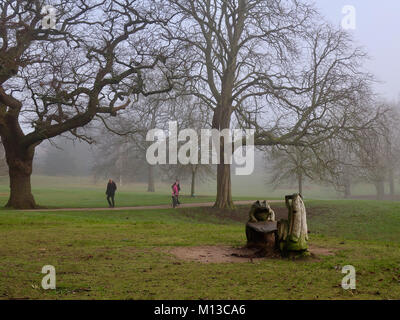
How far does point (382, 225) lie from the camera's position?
2495cm

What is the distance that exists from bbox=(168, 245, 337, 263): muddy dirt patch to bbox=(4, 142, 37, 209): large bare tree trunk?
17448 mm

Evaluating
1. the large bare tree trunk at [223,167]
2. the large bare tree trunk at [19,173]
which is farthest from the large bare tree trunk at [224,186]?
the large bare tree trunk at [19,173]

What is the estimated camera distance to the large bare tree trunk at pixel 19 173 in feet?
85.1

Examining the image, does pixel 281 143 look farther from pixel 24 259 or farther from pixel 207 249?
pixel 24 259

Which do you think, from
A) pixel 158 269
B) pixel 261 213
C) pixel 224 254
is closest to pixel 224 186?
pixel 261 213

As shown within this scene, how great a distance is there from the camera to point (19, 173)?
85.8 ft

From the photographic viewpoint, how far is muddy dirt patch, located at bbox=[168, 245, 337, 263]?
1020cm

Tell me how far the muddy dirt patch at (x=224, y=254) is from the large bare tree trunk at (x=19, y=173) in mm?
17448

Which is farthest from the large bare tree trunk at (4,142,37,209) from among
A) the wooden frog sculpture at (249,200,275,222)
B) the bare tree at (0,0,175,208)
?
the wooden frog sculpture at (249,200,275,222)

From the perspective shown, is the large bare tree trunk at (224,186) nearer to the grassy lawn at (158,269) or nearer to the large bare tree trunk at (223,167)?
the large bare tree trunk at (223,167)

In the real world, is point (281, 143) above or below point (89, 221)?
above

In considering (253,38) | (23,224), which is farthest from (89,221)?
(253,38)

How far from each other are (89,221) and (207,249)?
899 centimetres

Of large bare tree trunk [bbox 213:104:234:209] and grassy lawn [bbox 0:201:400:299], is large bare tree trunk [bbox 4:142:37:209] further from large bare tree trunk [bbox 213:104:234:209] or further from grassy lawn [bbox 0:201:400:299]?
large bare tree trunk [bbox 213:104:234:209]
